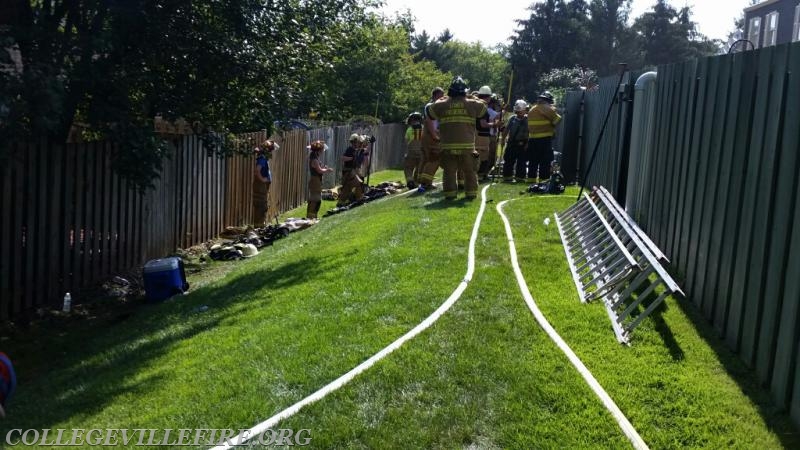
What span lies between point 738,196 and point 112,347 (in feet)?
18.4

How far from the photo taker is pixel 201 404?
5000mm

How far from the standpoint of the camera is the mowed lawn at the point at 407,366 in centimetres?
435

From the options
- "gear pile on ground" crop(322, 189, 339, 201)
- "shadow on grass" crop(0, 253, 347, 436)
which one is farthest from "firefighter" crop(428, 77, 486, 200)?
"gear pile on ground" crop(322, 189, 339, 201)

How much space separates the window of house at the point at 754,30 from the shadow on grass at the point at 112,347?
2933 centimetres

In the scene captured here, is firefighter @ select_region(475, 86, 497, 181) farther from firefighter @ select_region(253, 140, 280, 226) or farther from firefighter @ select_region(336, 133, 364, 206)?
firefighter @ select_region(253, 140, 280, 226)

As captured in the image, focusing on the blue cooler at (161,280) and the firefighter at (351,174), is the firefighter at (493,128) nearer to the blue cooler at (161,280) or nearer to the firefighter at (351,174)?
the firefighter at (351,174)

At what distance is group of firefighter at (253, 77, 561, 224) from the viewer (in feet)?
40.2

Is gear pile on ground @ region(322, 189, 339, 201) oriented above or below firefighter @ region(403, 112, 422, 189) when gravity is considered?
below

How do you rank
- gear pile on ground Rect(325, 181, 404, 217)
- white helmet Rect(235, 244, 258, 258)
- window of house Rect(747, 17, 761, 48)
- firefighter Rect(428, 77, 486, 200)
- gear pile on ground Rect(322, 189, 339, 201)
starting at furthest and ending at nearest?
window of house Rect(747, 17, 761, 48), gear pile on ground Rect(322, 189, 339, 201), gear pile on ground Rect(325, 181, 404, 217), white helmet Rect(235, 244, 258, 258), firefighter Rect(428, 77, 486, 200)

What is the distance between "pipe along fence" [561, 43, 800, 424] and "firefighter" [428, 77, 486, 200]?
385cm

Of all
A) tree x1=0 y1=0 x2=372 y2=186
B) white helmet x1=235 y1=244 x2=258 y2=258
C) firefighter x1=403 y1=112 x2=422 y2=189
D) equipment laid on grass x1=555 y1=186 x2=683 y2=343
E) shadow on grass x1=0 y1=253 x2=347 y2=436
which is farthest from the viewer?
firefighter x1=403 y1=112 x2=422 y2=189

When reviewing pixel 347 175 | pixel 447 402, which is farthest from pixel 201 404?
pixel 347 175

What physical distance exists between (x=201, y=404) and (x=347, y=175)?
12.2 meters

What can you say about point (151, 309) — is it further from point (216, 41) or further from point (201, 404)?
point (201, 404)
